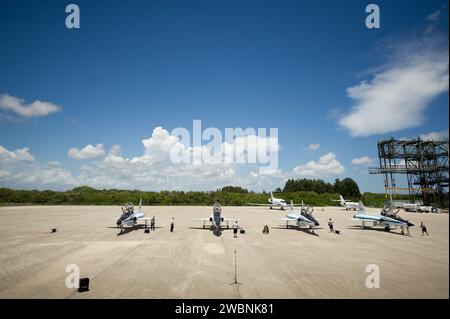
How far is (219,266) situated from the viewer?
16.9m

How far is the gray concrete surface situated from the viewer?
12.5 m

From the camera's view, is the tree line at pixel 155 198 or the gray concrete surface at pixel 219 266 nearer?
the gray concrete surface at pixel 219 266

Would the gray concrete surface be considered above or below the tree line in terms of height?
below

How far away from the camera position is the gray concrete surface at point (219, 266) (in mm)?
12516

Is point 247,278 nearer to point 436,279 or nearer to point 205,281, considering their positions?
point 205,281

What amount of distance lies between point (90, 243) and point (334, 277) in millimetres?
21491

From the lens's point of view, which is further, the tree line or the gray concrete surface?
the tree line

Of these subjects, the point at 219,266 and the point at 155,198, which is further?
the point at 155,198

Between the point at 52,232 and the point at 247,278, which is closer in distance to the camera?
the point at 247,278

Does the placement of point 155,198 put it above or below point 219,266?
above

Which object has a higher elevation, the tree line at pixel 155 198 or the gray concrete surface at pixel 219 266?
the tree line at pixel 155 198

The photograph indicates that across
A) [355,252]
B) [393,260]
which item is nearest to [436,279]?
[393,260]

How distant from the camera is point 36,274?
599 inches
